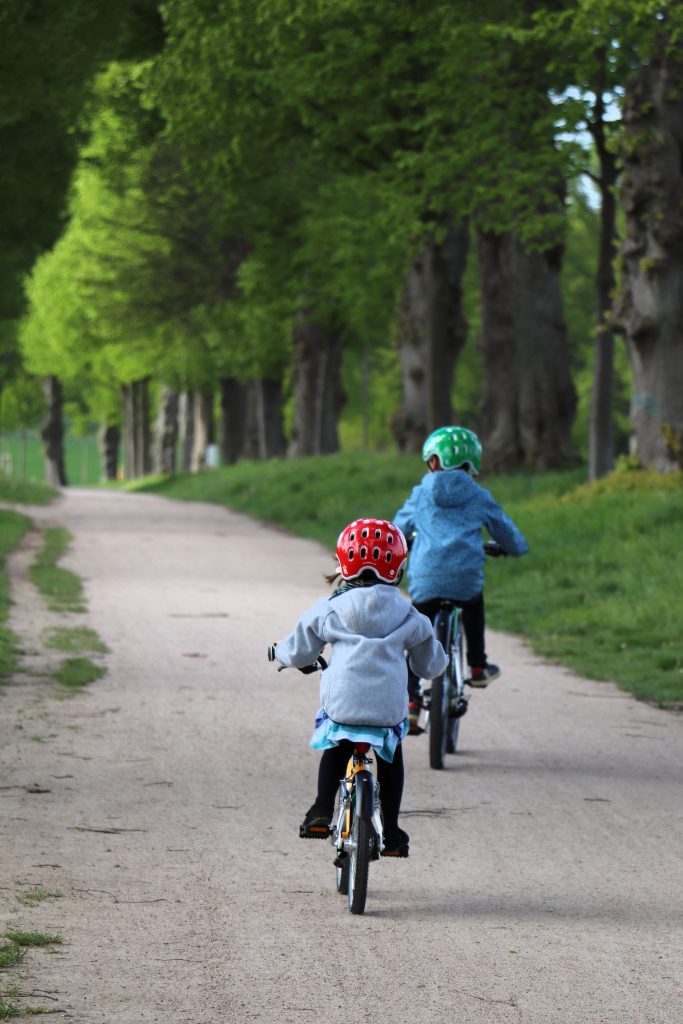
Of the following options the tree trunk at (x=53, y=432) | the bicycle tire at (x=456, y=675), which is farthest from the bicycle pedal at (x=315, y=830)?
the tree trunk at (x=53, y=432)

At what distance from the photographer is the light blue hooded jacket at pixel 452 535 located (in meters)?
9.68

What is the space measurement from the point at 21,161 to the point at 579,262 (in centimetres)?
4024

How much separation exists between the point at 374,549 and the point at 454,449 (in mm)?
3160

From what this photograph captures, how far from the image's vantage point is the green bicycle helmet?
31.8 feet

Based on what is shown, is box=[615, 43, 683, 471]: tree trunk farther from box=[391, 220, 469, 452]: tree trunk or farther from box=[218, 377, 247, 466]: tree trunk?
box=[218, 377, 247, 466]: tree trunk

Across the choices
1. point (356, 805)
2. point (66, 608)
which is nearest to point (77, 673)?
point (66, 608)

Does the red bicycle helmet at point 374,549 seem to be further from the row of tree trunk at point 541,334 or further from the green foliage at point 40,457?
the green foliage at point 40,457

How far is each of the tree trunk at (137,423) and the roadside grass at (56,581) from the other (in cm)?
4315

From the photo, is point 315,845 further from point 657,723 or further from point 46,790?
point 657,723

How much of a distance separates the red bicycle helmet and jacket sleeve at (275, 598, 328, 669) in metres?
0.22

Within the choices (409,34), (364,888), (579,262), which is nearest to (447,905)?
(364,888)

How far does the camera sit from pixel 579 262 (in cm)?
5972

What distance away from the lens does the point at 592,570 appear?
17.7 metres

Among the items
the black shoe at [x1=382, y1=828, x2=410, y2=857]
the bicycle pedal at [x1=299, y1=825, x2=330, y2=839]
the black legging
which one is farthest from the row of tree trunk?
the bicycle pedal at [x1=299, y1=825, x2=330, y2=839]
